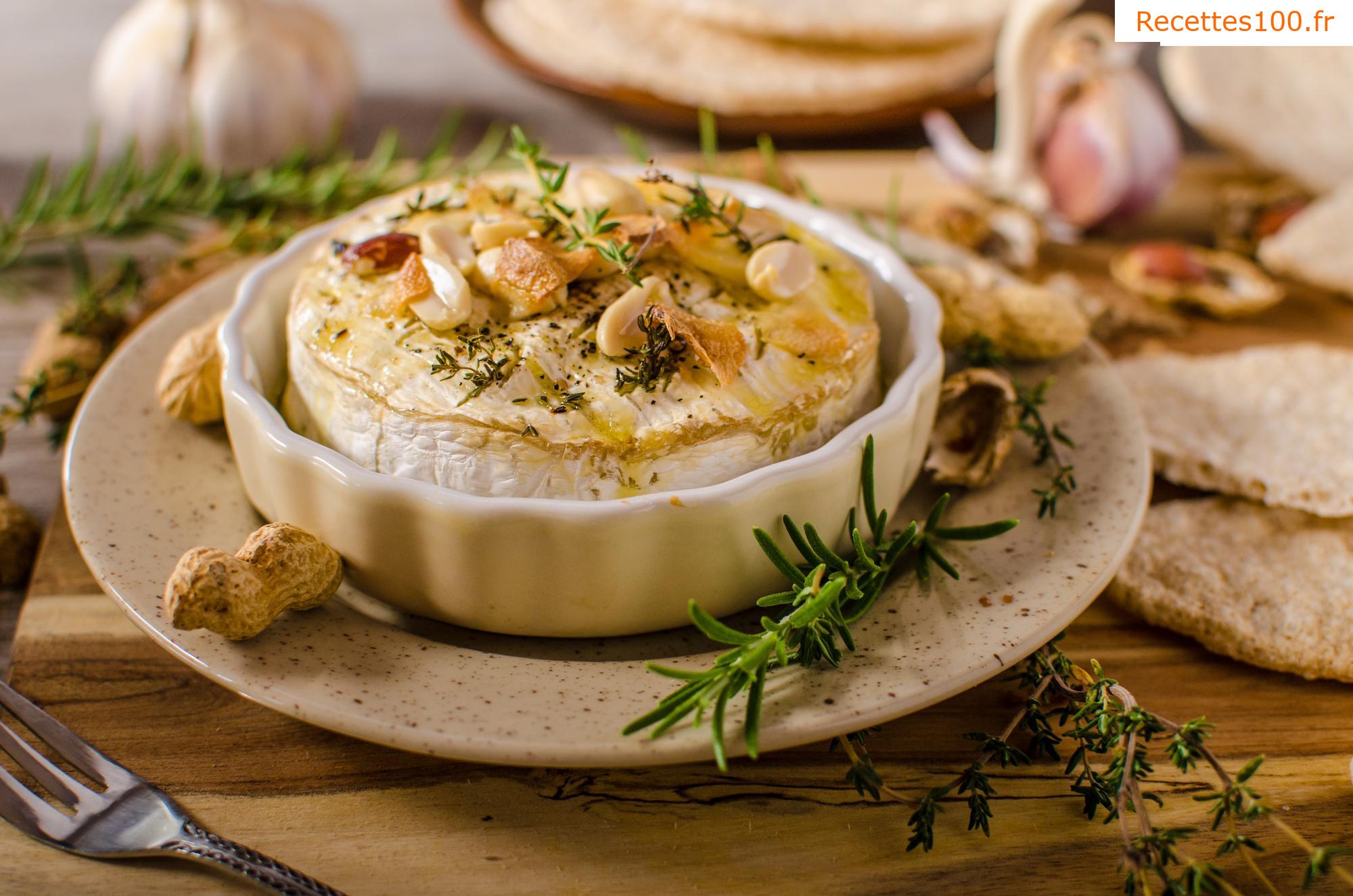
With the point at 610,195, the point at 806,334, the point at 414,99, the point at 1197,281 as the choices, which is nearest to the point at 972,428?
the point at 806,334

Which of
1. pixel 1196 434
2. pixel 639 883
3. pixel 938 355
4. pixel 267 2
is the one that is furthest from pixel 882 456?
pixel 267 2

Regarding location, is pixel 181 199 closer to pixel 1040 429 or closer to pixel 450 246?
pixel 450 246

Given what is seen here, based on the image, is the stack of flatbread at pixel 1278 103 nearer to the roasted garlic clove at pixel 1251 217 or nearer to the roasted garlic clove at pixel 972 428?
the roasted garlic clove at pixel 1251 217

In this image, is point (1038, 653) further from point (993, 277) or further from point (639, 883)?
point (993, 277)

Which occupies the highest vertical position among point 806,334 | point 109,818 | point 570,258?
point 570,258

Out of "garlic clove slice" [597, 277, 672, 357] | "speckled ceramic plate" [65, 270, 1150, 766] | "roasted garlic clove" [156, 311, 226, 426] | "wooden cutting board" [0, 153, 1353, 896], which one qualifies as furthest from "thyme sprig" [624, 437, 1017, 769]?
"roasted garlic clove" [156, 311, 226, 426]

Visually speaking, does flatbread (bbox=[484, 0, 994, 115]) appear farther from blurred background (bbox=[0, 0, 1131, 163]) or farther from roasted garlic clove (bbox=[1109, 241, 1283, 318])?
roasted garlic clove (bbox=[1109, 241, 1283, 318])
